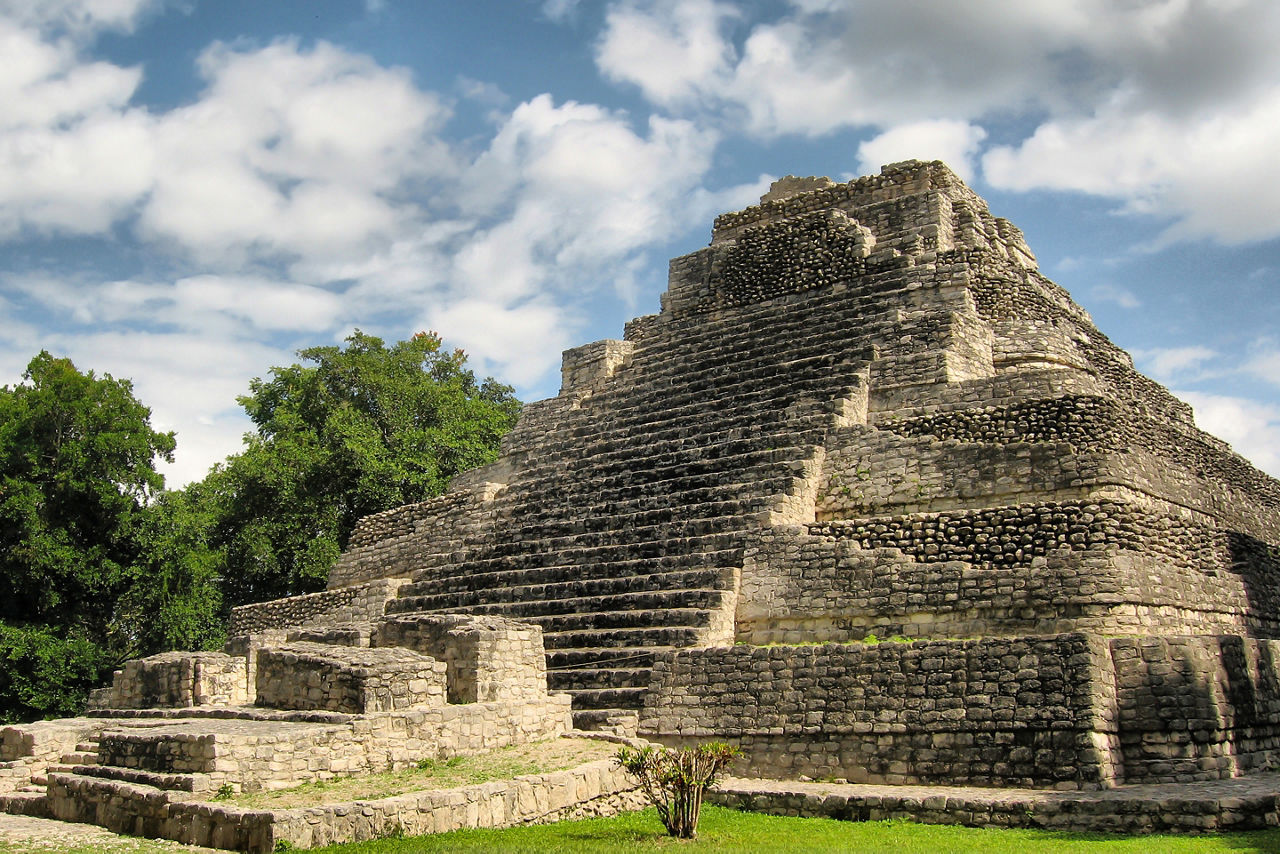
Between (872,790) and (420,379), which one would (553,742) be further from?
(420,379)

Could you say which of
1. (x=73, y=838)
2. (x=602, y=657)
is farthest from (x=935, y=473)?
(x=73, y=838)

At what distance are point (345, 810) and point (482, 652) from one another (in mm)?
3222

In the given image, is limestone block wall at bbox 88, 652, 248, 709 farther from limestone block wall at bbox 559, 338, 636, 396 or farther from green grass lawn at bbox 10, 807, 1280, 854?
limestone block wall at bbox 559, 338, 636, 396

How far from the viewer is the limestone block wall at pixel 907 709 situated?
32.2ft

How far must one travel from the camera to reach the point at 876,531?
12.5m

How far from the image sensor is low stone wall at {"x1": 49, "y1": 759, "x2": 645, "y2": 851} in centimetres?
808

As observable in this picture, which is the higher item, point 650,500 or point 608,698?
point 650,500

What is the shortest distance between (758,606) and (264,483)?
56.3ft

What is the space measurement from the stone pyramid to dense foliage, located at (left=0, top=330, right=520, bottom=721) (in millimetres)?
5613

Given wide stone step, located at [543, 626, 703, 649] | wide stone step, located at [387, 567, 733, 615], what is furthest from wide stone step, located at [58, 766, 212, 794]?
wide stone step, located at [387, 567, 733, 615]

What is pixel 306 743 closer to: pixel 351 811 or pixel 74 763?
pixel 351 811

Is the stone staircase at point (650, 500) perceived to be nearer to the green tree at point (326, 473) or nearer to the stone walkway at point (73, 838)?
the stone walkway at point (73, 838)

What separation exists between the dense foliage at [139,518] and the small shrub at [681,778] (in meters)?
16.5

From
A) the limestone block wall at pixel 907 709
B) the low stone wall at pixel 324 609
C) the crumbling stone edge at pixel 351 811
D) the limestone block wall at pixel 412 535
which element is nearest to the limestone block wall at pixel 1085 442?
the limestone block wall at pixel 907 709
